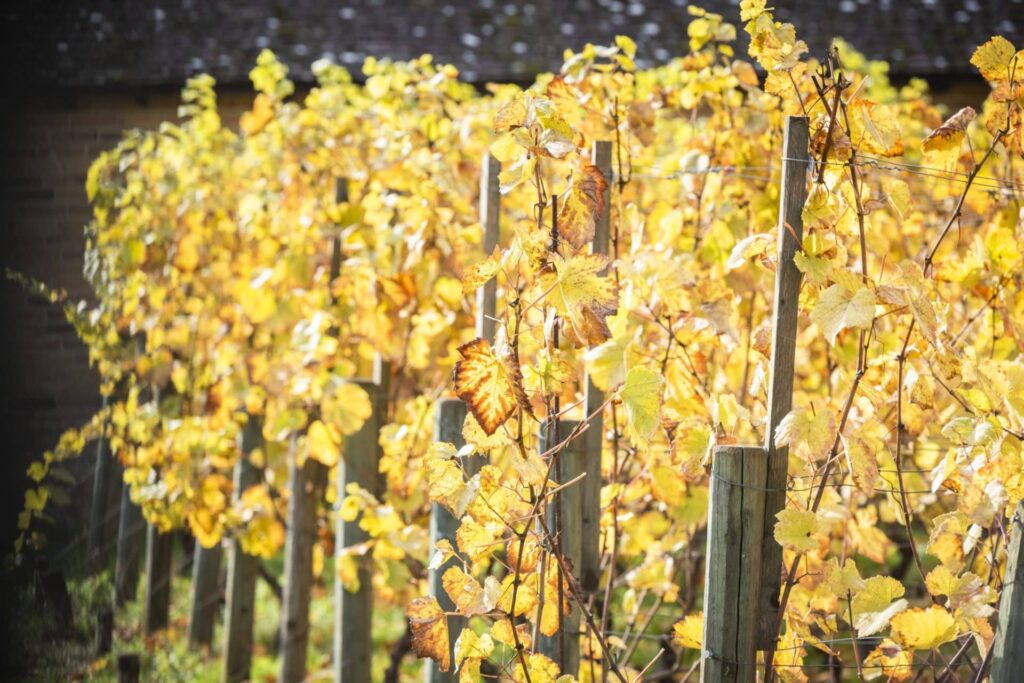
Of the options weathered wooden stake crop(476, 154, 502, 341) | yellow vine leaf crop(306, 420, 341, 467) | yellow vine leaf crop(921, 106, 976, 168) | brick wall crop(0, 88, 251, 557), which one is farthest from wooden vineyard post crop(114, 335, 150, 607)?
yellow vine leaf crop(921, 106, 976, 168)

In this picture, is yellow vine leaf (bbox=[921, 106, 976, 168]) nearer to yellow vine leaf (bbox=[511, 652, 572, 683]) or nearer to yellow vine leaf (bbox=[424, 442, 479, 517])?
yellow vine leaf (bbox=[424, 442, 479, 517])

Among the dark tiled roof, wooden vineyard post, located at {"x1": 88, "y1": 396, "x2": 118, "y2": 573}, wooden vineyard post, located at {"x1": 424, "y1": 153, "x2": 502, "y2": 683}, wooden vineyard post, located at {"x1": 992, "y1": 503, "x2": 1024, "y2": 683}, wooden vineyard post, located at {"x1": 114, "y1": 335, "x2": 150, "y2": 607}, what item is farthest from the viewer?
the dark tiled roof

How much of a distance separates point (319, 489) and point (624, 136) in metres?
1.78

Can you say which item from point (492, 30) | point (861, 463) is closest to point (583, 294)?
point (861, 463)

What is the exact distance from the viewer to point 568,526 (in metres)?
2.05

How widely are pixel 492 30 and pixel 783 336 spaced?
9387mm

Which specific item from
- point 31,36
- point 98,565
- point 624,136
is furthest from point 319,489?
point 31,36

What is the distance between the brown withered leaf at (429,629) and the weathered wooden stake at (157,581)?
2.85m

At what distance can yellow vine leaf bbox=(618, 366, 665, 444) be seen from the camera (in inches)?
60.4

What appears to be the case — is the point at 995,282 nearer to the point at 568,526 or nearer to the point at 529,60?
the point at 568,526

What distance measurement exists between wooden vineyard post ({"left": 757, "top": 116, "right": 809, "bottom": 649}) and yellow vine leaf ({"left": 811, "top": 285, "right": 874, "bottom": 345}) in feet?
0.27

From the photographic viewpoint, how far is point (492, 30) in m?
10.5

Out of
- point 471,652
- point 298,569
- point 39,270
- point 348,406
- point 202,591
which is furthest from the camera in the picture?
point 202,591

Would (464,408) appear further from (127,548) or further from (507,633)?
(127,548)
